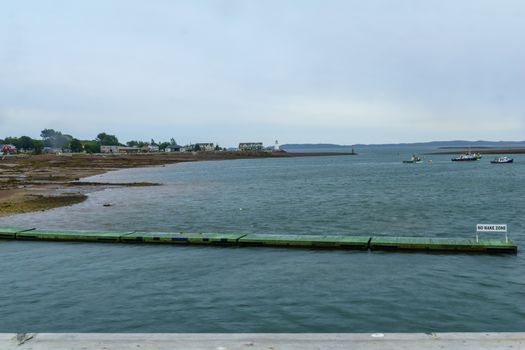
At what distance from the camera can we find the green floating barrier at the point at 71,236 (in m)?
33.6

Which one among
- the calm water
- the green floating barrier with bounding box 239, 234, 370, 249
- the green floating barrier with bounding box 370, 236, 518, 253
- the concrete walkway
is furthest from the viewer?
the green floating barrier with bounding box 239, 234, 370, 249

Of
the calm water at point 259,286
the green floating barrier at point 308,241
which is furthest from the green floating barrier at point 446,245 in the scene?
the green floating barrier at point 308,241

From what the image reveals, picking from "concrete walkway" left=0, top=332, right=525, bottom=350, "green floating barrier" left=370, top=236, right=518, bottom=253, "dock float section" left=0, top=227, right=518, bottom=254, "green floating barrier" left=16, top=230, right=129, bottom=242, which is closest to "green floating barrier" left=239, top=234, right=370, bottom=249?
"dock float section" left=0, top=227, right=518, bottom=254

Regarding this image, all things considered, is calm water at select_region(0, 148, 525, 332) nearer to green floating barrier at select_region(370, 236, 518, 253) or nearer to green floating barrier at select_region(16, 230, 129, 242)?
green floating barrier at select_region(370, 236, 518, 253)

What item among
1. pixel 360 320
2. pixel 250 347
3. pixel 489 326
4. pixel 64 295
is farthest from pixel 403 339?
pixel 64 295

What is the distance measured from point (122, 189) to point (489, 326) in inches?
2576

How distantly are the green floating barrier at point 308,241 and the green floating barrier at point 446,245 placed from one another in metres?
→ 0.98

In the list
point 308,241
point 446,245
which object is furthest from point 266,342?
point 446,245

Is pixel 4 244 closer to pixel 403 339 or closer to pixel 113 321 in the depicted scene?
pixel 113 321

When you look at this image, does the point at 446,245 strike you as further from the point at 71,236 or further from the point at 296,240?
the point at 71,236

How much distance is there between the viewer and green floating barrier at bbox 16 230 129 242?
33594mm

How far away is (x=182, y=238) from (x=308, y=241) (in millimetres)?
8592

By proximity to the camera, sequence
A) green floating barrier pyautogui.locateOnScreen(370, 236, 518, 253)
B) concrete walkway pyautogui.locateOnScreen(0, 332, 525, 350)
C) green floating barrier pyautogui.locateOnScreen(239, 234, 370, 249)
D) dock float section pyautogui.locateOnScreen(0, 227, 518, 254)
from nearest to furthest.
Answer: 1. concrete walkway pyautogui.locateOnScreen(0, 332, 525, 350)
2. green floating barrier pyautogui.locateOnScreen(370, 236, 518, 253)
3. dock float section pyautogui.locateOnScreen(0, 227, 518, 254)
4. green floating barrier pyautogui.locateOnScreen(239, 234, 370, 249)

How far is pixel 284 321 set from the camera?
17750 millimetres
